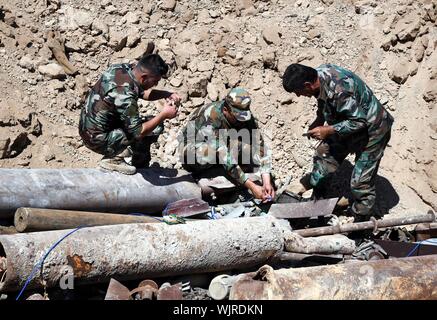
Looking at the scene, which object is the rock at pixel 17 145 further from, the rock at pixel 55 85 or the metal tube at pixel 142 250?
the metal tube at pixel 142 250

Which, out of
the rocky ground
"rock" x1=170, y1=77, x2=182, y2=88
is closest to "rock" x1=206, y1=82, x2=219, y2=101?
the rocky ground

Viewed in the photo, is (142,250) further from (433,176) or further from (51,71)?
(433,176)

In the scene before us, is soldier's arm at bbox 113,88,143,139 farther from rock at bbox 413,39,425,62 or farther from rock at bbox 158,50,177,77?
rock at bbox 413,39,425,62

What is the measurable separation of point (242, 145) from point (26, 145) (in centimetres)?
239

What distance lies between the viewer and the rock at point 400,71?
864cm

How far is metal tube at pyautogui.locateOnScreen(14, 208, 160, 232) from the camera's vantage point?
17.9 ft

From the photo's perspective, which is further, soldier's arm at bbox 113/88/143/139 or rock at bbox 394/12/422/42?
rock at bbox 394/12/422/42

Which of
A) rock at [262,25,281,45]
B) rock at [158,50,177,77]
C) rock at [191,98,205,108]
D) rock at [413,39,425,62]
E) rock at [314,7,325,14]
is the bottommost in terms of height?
rock at [191,98,205,108]

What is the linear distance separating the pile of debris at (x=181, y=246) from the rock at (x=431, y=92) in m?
1.97

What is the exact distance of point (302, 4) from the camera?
364 inches

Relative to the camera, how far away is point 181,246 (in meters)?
5.55

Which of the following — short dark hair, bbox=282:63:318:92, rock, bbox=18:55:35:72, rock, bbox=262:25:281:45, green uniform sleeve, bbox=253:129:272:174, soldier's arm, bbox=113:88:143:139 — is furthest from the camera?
rock, bbox=262:25:281:45

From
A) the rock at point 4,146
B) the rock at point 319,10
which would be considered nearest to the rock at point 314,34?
the rock at point 319,10

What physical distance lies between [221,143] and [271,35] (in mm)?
2310
